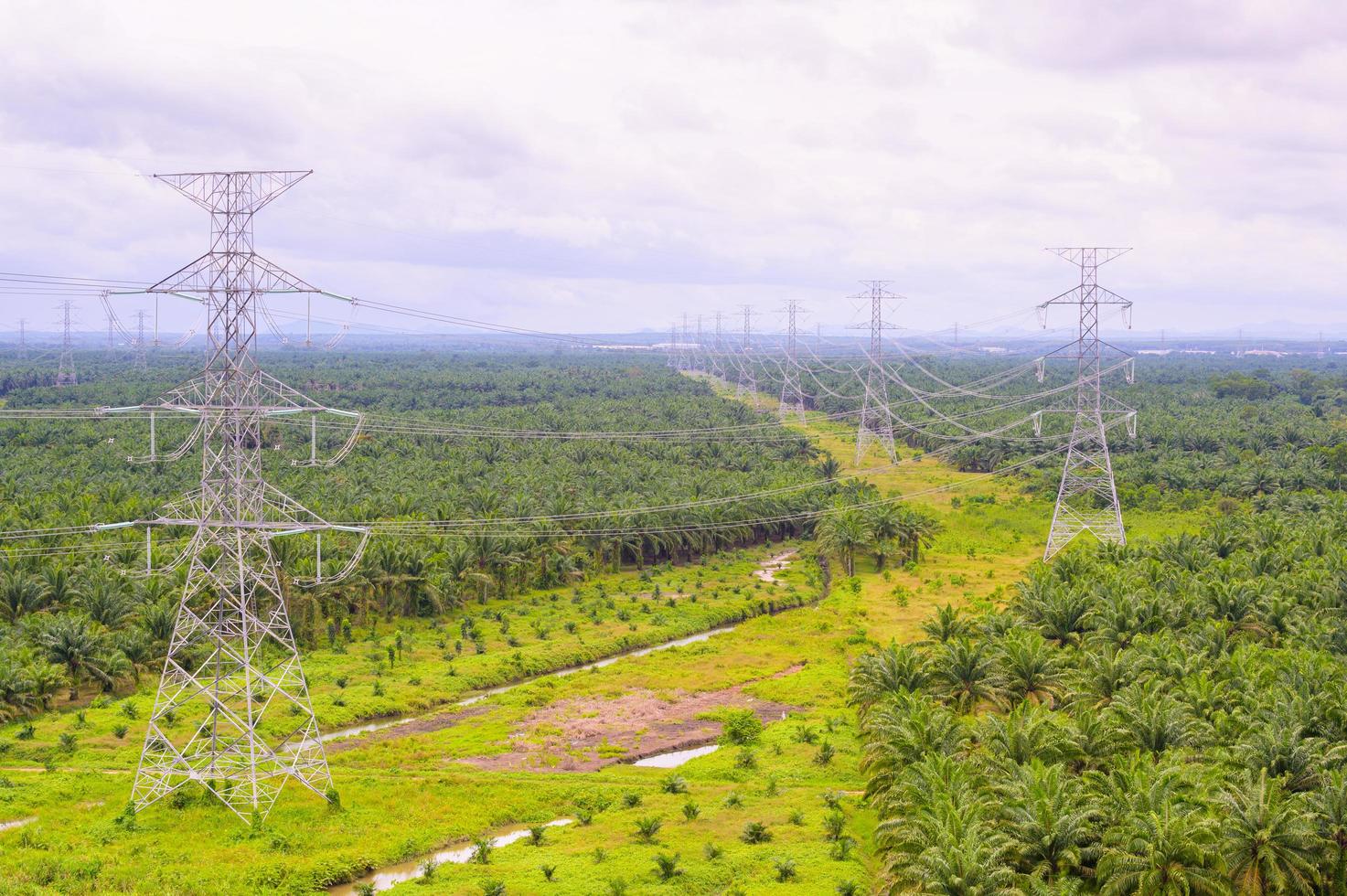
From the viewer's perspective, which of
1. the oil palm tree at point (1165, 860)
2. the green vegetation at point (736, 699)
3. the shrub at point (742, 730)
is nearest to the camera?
the oil palm tree at point (1165, 860)

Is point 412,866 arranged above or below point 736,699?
below

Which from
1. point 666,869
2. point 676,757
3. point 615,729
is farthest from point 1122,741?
point 615,729

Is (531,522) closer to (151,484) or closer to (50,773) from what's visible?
(151,484)

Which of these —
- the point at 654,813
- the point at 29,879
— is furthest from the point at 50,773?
the point at 654,813

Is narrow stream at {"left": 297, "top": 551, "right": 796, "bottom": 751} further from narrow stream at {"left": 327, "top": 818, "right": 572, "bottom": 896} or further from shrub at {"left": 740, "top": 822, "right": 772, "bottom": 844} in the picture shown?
shrub at {"left": 740, "top": 822, "right": 772, "bottom": 844}

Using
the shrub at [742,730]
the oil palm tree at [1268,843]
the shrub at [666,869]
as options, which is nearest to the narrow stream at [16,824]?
the shrub at [666,869]

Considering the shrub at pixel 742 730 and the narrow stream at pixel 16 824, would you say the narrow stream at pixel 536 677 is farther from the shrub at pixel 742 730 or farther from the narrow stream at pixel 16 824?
the shrub at pixel 742 730

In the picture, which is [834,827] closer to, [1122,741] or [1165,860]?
[1122,741]
